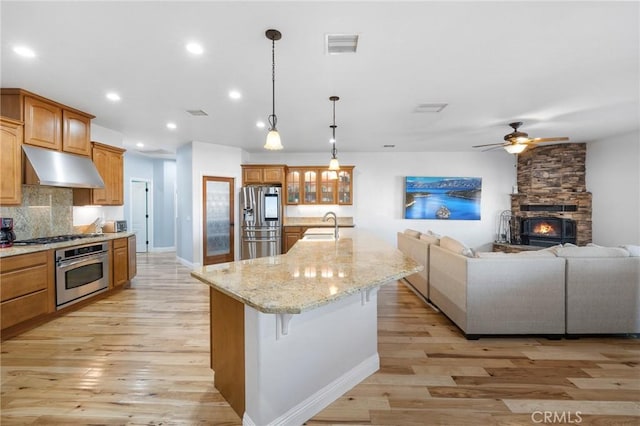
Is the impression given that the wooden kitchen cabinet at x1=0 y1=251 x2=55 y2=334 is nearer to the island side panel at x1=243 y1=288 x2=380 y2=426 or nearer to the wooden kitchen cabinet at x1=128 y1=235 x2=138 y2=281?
the wooden kitchen cabinet at x1=128 y1=235 x2=138 y2=281

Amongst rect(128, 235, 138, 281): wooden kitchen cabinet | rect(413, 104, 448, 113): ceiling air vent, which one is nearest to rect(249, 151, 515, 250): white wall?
rect(413, 104, 448, 113): ceiling air vent

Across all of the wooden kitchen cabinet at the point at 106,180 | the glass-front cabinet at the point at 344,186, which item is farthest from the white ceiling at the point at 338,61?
the glass-front cabinet at the point at 344,186

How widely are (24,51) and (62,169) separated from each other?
157 centimetres

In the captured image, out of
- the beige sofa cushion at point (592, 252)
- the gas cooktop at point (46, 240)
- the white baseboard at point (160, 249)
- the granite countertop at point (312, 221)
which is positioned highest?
the granite countertop at point (312, 221)

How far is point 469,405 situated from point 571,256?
191cm

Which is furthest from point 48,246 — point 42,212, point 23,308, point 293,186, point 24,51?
point 293,186

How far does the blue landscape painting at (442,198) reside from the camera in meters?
6.34

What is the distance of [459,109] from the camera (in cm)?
361

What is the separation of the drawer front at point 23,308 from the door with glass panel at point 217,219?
2748 millimetres

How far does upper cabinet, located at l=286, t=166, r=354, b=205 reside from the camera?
625 centimetres

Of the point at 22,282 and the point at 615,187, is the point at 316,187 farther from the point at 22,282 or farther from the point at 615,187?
the point at 615,187

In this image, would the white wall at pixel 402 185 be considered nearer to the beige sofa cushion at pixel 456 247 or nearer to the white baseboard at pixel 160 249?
the beige sofa cushion at pixel 456 247

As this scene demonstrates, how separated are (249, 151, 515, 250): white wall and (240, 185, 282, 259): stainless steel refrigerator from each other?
822 millimetres

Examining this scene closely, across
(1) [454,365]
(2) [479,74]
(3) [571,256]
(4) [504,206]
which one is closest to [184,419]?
(1) [454,365]
